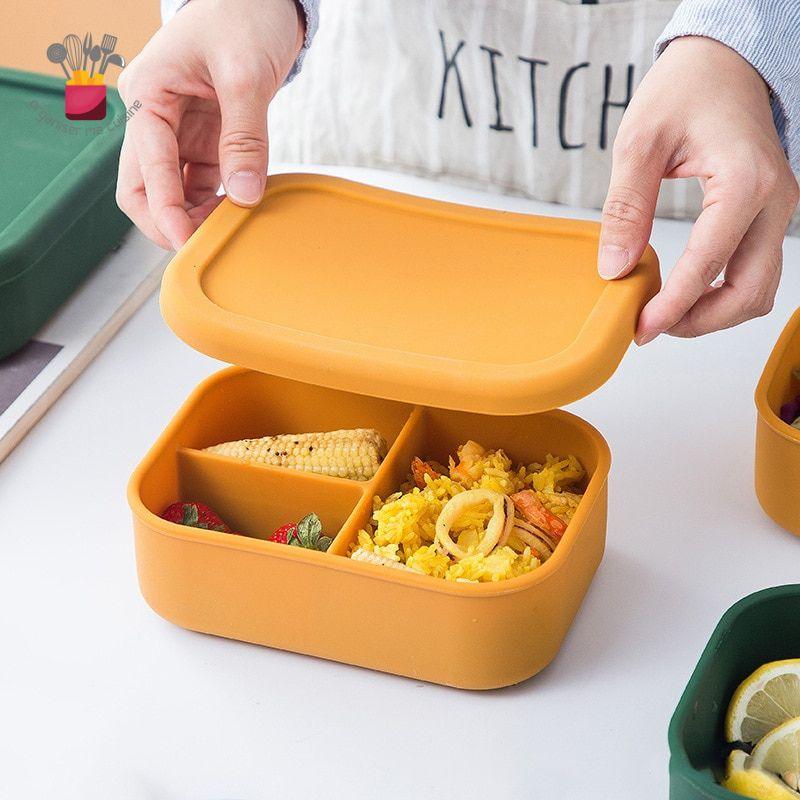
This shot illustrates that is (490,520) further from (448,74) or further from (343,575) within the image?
(448,74)

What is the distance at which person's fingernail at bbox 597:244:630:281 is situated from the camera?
843 millimetres

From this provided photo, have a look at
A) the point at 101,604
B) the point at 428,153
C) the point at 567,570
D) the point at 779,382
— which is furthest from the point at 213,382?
the point at 428,153

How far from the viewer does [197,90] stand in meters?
1.02

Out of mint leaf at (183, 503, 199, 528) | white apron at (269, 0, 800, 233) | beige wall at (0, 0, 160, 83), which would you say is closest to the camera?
mint leaf at (183, 503, 199, 528)

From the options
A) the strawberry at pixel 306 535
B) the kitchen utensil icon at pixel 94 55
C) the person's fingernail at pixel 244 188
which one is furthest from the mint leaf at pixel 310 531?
the kitchen utensil icon at pixel 94 55

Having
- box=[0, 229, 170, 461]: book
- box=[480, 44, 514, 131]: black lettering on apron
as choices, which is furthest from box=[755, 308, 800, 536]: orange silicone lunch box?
box=[0, 229, 170, 461]: book

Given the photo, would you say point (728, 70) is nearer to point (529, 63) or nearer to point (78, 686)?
point (529, 63)

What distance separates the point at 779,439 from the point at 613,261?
196mm

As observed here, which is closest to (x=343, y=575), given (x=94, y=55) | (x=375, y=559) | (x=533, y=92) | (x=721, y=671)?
(x=375, y=559)

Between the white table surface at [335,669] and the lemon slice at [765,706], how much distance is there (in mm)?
61

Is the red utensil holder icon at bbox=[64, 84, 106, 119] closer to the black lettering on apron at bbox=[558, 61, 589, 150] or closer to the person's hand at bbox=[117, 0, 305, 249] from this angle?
the person's hand at bbox=[117, 0, 305, 249]

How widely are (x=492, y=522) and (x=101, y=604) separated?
0.30 meters

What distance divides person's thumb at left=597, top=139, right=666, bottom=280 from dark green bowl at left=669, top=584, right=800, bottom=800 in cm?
23

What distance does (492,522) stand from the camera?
0.86 meters
